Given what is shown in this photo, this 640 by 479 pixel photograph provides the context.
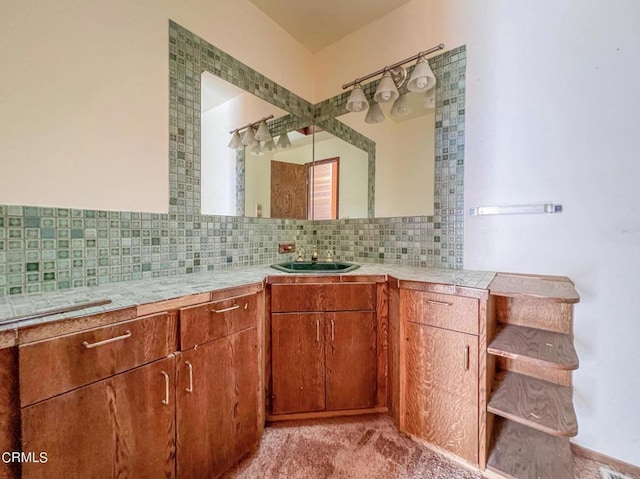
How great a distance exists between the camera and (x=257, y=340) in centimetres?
132

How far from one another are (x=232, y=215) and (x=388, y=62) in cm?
170

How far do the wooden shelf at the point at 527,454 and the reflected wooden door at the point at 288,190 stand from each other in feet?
6.43

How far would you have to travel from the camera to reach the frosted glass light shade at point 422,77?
1723mm

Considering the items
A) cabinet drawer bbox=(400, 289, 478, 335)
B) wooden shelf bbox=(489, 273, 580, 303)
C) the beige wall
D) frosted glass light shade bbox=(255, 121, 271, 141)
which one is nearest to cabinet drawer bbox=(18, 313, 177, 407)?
the beige wall

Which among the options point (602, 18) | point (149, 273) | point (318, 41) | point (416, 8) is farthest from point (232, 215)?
point (602, 18)

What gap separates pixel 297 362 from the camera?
59.2 inches

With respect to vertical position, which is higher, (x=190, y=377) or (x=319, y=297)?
(x=319, y=297)

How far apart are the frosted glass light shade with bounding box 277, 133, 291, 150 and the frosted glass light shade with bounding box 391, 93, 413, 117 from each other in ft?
2.97

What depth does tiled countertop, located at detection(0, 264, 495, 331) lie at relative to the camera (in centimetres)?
80

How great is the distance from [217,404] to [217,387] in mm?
73

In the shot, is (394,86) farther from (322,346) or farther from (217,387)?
(217,387)

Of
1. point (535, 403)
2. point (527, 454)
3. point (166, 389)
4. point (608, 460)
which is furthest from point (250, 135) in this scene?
point (608, 460)

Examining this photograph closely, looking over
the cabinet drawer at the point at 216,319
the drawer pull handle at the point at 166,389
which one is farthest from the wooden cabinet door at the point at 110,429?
the cabinet drawer at the point at 216,319

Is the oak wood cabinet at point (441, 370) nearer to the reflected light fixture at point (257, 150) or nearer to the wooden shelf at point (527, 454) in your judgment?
the wooden shelf at point (527, 454)
